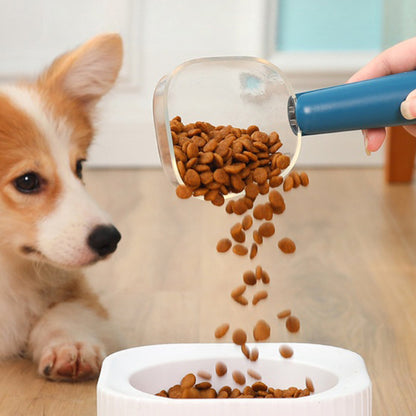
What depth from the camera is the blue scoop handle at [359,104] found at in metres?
1.18

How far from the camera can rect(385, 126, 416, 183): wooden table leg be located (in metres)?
3.03

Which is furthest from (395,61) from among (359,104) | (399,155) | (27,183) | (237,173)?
(399,155)

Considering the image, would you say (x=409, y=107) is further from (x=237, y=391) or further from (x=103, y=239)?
(x=103, y=239)

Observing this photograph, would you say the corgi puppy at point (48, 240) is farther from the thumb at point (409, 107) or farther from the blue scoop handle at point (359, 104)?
the thumb at point (409, 107)

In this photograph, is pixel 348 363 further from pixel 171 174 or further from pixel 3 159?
pixel 3 159

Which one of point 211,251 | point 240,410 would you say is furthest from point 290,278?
point 240,410

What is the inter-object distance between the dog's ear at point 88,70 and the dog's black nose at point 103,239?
0.44 m

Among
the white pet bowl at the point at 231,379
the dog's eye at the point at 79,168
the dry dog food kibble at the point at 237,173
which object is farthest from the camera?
the dog's eye at the point at 79,168

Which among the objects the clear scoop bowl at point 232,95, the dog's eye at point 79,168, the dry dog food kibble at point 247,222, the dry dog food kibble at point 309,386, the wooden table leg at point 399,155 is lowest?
the wooden table leg at point 399,155

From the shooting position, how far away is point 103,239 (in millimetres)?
1493

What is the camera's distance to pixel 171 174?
4.04 feet

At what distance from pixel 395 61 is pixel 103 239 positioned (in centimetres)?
64

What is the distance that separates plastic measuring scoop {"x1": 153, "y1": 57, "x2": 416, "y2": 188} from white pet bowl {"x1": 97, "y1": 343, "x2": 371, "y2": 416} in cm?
28

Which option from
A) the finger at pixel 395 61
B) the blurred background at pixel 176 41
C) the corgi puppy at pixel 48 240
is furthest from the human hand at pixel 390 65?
the blurred background at pixel 176 41
